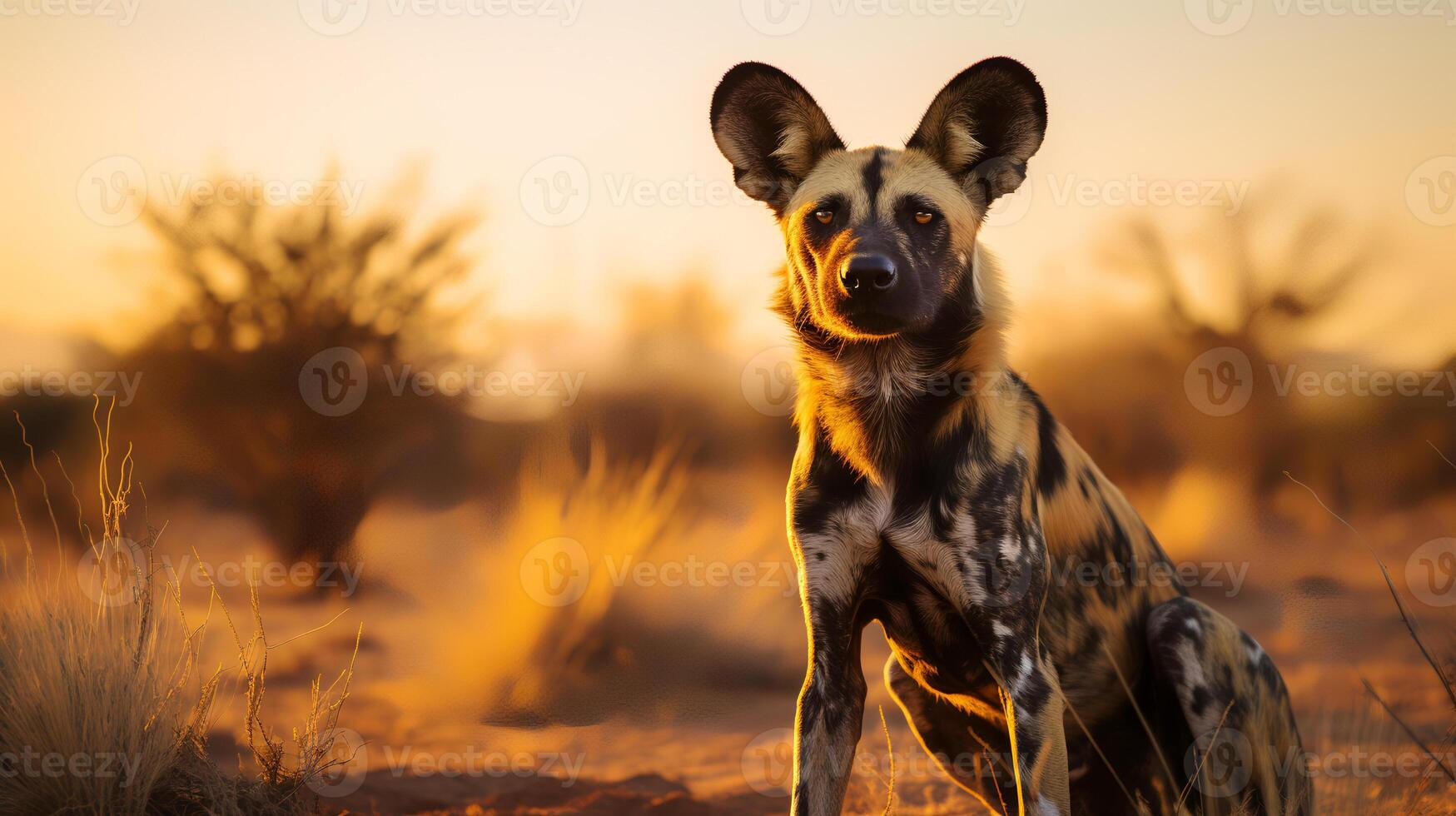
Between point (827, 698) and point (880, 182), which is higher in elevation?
point (880, 182)

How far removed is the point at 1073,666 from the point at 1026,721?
1.84 feet

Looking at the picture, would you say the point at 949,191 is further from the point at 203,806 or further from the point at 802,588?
the point at 203,806

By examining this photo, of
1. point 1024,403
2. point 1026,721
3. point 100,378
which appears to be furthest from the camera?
point 100,378

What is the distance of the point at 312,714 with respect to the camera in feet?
15.3

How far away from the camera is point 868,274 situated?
3.96 meters

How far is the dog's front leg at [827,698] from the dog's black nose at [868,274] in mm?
973

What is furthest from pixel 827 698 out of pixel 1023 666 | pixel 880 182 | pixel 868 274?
pixel 880 182

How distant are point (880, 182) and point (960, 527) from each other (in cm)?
136

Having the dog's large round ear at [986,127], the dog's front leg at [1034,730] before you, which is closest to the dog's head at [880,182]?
the dog's large round ear at [986,127]

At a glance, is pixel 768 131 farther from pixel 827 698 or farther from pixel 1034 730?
pixel 1034 730

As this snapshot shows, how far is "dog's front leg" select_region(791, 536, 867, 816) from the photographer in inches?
160

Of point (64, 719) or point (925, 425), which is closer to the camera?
point (925, 425)

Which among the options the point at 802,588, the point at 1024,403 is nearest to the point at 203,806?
the point at 802,588

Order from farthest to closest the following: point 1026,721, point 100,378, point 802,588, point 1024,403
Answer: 1. point 100,378
2. point 1024,403
3. point 802,588
4. point 1026,721
